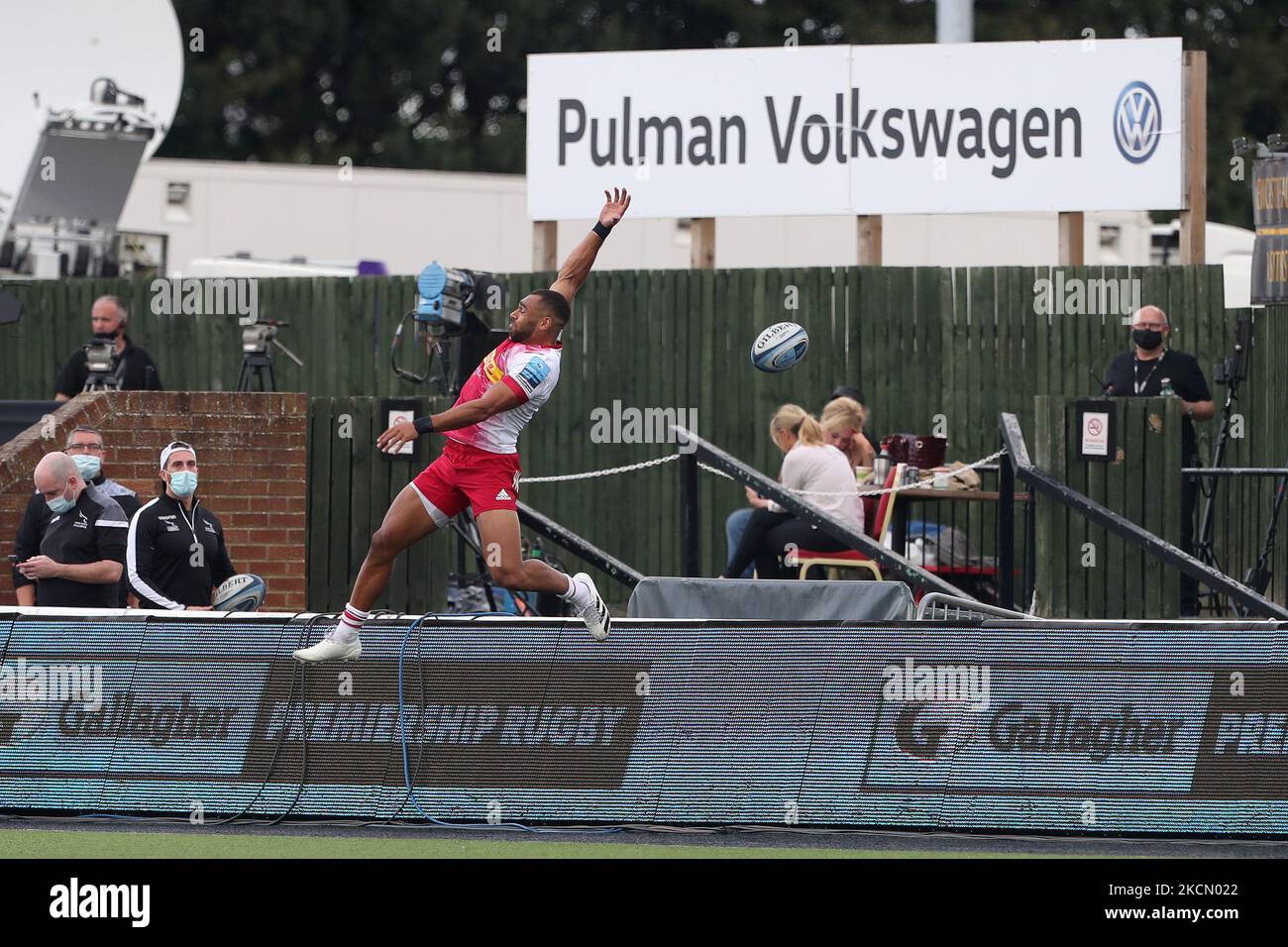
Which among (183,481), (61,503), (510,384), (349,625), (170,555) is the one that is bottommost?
(349,625)

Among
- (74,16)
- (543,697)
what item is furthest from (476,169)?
(543,697)

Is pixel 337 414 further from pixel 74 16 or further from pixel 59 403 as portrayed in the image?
pixel 74 16

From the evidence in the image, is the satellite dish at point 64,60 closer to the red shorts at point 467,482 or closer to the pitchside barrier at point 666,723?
the pitchside barrier at point 666,723

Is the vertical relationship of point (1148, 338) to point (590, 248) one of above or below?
below

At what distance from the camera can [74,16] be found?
2420 cm

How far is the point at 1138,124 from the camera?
1720cm

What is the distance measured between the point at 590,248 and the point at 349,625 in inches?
81.9

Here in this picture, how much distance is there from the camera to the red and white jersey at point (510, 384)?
381 inches

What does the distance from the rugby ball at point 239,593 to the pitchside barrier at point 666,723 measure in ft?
5.71

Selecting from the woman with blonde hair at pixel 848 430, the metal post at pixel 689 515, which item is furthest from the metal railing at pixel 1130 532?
the metal post at pixel 689 515

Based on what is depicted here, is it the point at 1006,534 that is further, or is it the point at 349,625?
the point at 1006,534

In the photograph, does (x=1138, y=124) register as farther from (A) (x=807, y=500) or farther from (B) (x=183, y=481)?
(B) (x=183, y=481)

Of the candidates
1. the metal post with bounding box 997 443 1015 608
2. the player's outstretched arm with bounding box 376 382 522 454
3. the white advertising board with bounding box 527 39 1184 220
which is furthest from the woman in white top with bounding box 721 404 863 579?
the player's outstretched arm with bounding box 376 382 522 454

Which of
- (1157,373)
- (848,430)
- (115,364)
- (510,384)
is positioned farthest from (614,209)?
(115,364)
